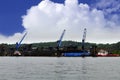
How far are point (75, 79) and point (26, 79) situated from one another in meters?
7.58

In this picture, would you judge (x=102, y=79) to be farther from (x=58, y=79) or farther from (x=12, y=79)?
(x=12, y=79)

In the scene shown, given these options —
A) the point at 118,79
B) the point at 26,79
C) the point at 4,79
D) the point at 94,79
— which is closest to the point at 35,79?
the point at 26,79

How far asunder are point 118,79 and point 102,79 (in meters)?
2.47

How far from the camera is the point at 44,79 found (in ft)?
169

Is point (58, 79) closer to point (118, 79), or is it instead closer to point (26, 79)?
point (26, 79)

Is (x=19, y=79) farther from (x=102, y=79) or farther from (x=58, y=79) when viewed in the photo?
(x=102, y=79)

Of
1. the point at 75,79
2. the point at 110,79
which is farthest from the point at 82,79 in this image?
the point at 110,79

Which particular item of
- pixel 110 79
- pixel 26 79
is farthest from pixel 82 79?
pixel 26 79

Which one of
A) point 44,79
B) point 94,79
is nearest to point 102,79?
point 94,79

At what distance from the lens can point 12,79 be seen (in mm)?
51469

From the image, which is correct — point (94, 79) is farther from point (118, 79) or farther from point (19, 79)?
point (19, 79)

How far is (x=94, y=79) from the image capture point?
5172 cm

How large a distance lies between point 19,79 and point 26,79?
1120mm

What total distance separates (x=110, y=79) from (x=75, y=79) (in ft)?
17.7
